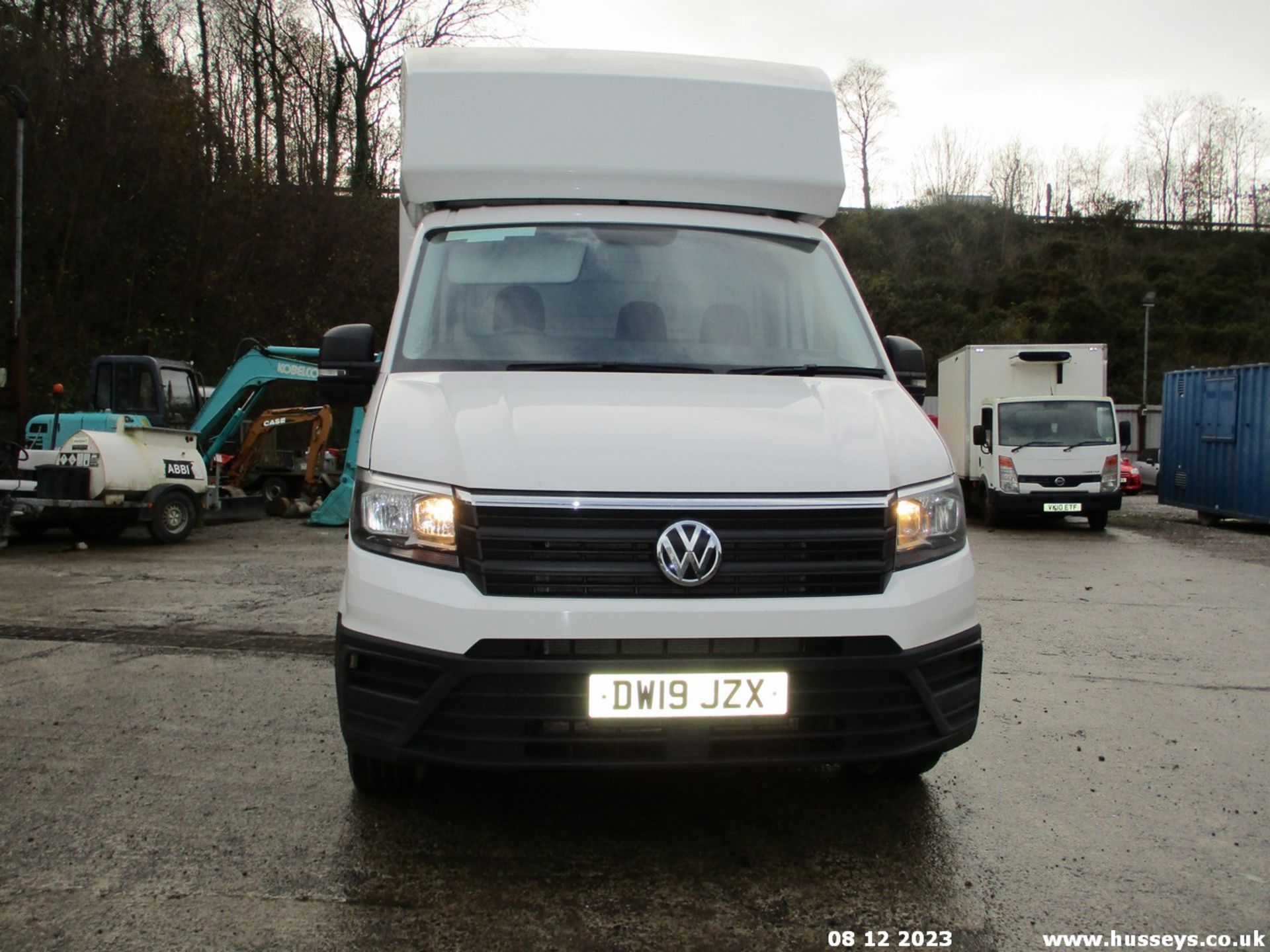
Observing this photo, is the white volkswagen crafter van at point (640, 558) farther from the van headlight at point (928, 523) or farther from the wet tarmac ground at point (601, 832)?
the wet tarmac ground at point (601, 832)

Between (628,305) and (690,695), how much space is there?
1788mm

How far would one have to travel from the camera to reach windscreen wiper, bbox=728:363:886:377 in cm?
429

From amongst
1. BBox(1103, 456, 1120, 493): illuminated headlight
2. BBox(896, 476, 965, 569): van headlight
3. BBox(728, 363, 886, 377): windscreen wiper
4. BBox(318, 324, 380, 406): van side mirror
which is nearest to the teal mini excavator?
BBox(1103, 456, 1120, 493): illuminated headlight

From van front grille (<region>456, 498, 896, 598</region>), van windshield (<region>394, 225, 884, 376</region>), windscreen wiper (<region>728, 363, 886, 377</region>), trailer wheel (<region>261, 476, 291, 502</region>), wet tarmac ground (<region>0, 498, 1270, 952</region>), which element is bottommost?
trailer wheel (<region>261, 476, 291, 502</region>)

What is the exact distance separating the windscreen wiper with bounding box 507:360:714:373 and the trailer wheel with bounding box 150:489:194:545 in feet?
40.8

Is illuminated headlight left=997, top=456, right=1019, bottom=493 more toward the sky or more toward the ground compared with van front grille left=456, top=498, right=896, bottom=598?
more toward the ground

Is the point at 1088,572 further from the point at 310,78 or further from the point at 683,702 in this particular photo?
the point at 310,78

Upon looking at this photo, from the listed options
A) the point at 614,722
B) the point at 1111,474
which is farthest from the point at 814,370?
the point at 1111,474

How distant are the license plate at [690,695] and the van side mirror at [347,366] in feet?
6.24

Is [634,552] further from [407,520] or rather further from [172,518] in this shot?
[172,518]

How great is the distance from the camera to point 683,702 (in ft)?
10.7

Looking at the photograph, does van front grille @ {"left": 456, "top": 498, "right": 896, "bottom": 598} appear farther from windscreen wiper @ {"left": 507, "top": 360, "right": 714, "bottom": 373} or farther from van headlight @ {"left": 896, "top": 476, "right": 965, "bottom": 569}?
windscreen wiper @ {"left": 507, "top": 360, "right": 714, "bottom": 373}

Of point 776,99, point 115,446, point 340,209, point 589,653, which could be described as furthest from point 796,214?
point 340,209

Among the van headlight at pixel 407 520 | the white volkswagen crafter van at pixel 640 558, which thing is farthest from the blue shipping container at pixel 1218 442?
the van headlight at pixel 407 520
